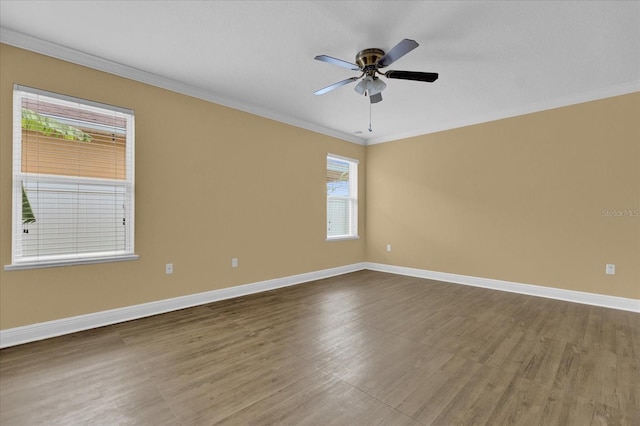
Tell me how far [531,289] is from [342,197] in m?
3.37

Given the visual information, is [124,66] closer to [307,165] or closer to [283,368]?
[307,165]

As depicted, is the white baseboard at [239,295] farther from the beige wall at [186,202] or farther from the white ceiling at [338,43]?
the white ceiling at [338,43]

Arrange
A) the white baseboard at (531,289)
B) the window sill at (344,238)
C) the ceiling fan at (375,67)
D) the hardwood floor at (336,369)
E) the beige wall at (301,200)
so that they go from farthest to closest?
the window sill at (344,238), the white baseboard at (531,289), the beige wall at (301,200), the ceiling fan at (375,67), the hardwood floor at (336,369)

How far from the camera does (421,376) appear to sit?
6.88ft

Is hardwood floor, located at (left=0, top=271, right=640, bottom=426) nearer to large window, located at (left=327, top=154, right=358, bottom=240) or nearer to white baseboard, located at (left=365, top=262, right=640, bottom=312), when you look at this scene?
white baseboard, located at (left=365, top=262, right=640, bottom=312)

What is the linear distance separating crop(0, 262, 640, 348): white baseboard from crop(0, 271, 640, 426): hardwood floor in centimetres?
13

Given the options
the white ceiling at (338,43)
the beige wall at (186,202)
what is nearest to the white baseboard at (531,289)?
the beige wall at (186,202)

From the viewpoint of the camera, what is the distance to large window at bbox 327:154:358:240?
5.59 m

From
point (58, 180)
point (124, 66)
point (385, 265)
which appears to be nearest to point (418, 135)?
point (385, 265)

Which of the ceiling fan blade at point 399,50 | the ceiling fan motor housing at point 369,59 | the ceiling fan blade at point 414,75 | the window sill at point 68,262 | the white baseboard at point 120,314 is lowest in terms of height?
the white baseboard at point 120,314

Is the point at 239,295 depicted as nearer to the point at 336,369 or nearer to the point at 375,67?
the point at 336,369

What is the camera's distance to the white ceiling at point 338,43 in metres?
2.22

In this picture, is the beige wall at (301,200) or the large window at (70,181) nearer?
the large window at (70,181)

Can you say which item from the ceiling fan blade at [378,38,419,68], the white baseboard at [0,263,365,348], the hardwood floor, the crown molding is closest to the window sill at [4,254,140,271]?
the white baseboard at [0,263,365,348]
